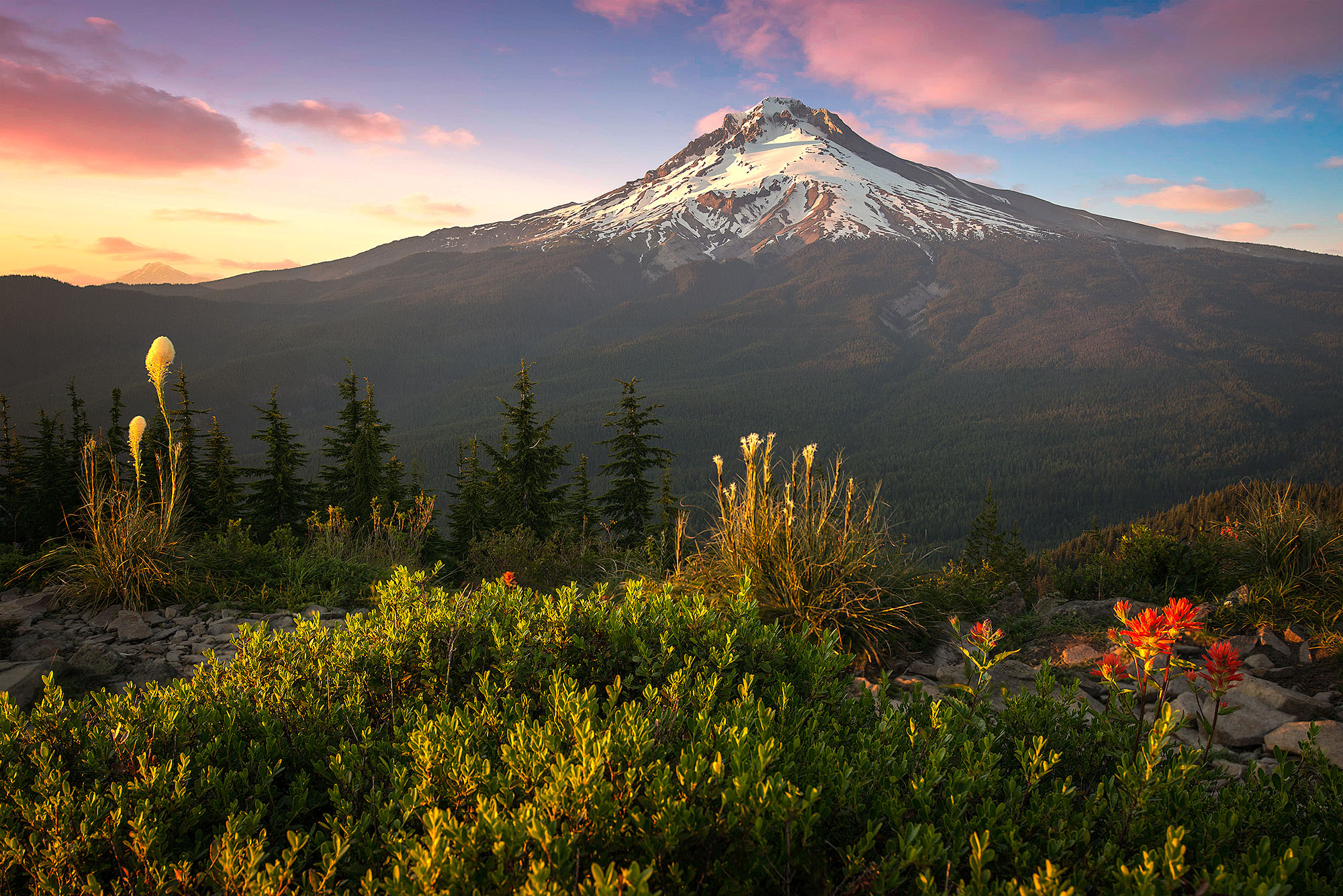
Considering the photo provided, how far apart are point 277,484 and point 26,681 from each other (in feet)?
51.7

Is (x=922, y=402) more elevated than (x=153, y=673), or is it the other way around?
(x=153, y=673)

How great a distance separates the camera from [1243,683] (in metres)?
3.40

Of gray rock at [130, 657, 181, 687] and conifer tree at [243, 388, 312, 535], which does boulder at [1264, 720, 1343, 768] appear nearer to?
gray rock at [130, 657, 181, 687]

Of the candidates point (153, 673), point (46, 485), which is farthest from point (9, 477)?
point (153, 673)

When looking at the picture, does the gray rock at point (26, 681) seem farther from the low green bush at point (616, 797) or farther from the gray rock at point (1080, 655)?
the gray rock at point (1080, 655)

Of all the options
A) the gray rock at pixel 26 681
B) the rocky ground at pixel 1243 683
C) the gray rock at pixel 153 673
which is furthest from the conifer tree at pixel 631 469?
the gray rock at pixel 26 681

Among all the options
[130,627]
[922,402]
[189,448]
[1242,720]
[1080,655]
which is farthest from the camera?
[922,402]

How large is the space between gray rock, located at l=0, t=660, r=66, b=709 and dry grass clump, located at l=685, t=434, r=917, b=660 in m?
3.54

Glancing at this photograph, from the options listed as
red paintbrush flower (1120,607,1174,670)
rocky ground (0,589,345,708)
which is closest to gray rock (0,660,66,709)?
rocky ground (0,589,345,708)

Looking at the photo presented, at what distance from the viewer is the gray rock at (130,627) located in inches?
170

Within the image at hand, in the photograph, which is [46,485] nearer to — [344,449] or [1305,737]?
[344,449]

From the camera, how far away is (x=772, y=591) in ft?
13.4

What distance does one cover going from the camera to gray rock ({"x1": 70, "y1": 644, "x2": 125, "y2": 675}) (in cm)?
355

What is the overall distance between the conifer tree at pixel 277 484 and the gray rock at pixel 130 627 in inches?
516
